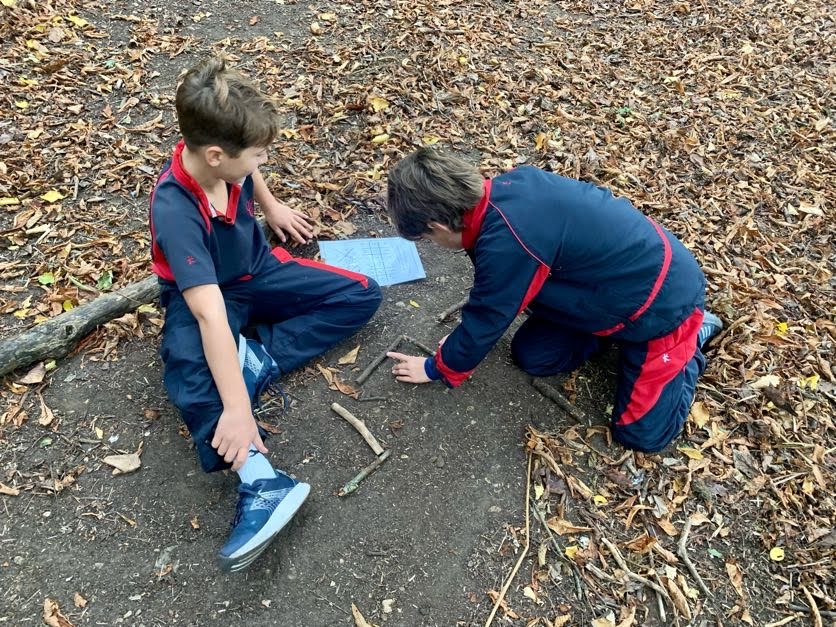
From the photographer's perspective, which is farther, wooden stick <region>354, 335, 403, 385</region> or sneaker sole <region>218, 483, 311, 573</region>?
wooden stick <region>354, 335, 403, 385</region>

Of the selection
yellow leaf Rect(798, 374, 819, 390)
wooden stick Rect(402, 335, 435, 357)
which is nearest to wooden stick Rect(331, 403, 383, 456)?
wooden stick Rect(402, 335, 435, 357)

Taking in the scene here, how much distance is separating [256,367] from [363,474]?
746 mm

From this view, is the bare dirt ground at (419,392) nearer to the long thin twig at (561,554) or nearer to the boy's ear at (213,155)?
the long thin twig at (561,554)

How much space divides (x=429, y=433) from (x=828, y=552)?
1840mm

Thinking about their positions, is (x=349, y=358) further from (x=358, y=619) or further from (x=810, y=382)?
(x=810, y=382)

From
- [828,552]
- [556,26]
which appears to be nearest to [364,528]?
[828,552]

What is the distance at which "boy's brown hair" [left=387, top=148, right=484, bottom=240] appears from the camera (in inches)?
97.0

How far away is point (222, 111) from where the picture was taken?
7.79ft

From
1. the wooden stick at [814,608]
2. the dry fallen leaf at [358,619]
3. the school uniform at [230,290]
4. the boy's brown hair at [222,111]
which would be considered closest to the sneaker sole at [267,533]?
the school uniform at [230,290]

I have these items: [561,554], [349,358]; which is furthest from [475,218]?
[561,554]

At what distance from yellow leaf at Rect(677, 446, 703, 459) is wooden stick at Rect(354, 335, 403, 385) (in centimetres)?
155

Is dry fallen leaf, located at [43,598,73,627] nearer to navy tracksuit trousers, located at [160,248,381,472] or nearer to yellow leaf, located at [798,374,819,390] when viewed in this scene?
navy tracksuit trousers, located at [160,248,381,472]

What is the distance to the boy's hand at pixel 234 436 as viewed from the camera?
2.46 meters

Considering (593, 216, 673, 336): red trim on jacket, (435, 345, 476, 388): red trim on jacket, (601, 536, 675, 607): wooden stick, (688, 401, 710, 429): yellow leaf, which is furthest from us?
(688, 401, 710, 429): yellow leaf
